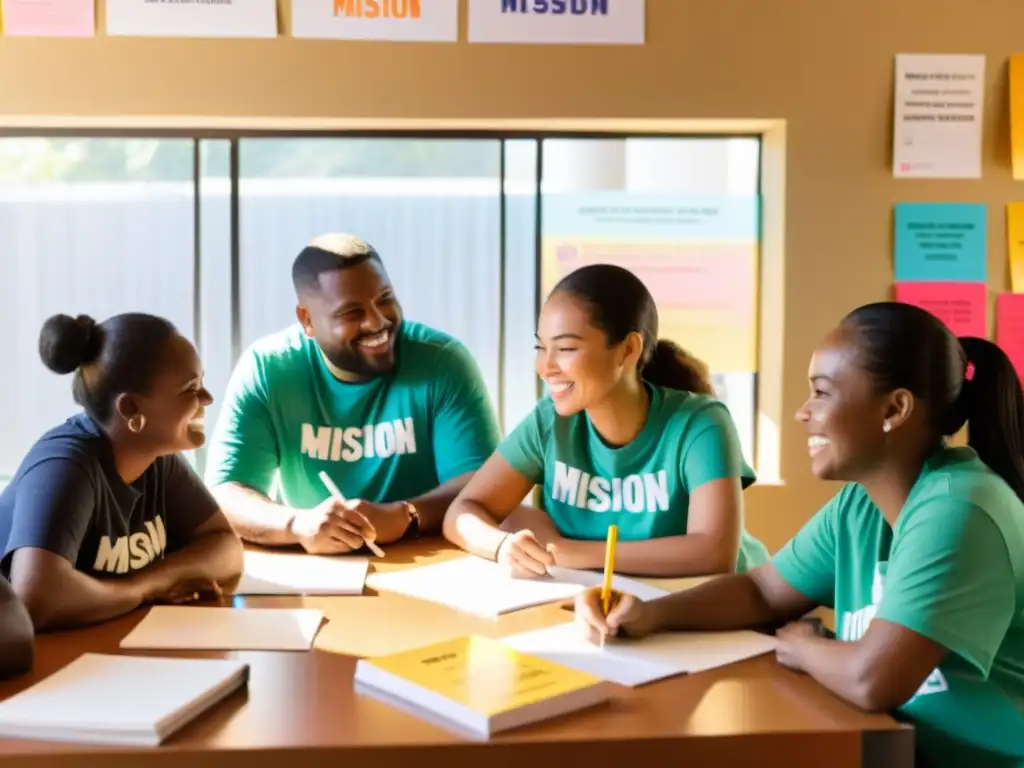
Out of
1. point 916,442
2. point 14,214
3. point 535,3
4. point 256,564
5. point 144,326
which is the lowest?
point 256,564

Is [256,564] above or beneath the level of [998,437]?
beneath

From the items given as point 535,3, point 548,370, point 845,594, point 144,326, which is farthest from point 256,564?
point 535,3

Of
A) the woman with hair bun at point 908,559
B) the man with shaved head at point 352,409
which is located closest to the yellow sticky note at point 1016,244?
the man with shaved head at point 352,409

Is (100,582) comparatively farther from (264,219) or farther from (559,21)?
(559,21)

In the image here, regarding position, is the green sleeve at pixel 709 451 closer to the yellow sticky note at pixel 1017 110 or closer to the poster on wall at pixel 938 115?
the poster on wall at pixel 938 115

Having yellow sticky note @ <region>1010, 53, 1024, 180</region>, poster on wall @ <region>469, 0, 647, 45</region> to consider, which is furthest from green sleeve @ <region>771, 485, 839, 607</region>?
yellow sticky note @ <region>1010, 53, 1024, 180</region>

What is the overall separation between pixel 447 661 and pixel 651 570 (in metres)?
0.71

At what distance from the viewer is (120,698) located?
3.85ft

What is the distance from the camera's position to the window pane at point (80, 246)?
3430mm

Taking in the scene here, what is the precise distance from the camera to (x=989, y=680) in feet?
4.19

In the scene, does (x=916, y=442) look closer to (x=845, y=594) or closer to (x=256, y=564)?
(x=845, y=594)

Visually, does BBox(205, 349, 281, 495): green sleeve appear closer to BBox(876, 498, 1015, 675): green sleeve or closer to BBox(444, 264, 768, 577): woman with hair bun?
BBox(444, 264, 768, 577): woman with hair bun

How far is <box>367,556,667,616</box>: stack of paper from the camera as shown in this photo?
1.67m

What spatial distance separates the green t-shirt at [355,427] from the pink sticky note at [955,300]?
164 cm
